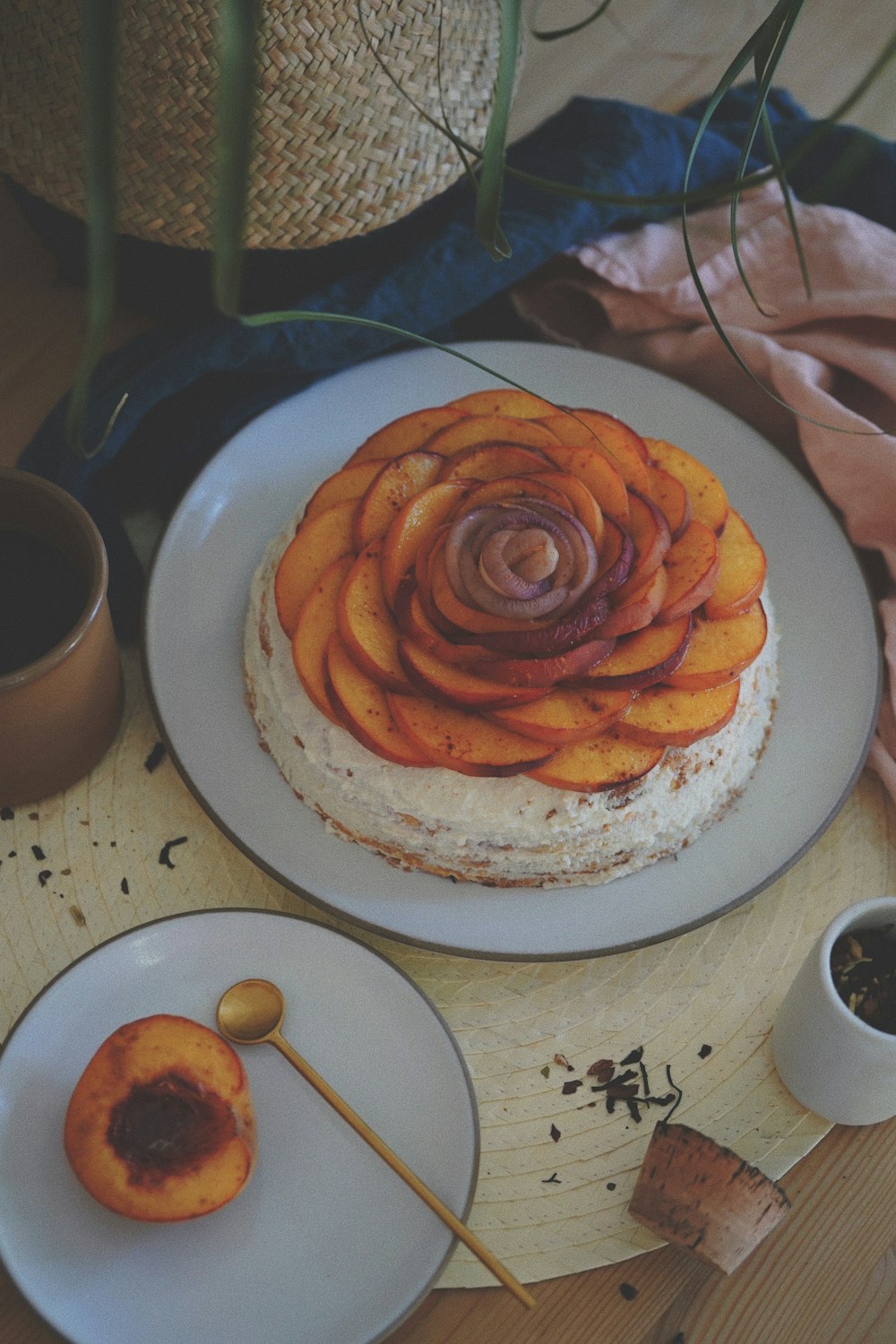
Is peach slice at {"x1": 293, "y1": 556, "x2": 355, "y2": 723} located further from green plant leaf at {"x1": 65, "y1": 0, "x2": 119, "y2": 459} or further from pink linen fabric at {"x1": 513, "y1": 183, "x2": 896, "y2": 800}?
pink linen fabric at {"x1": 513, "y1": 183, "x2": 896, "y2": 800}

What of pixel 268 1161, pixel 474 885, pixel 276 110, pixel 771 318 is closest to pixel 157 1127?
pixel 268 1161

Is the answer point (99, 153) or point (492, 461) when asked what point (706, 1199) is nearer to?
point (492, 461)

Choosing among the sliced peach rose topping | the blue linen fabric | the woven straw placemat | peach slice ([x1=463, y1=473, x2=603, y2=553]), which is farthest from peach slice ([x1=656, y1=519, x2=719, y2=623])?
the blue linen fabric

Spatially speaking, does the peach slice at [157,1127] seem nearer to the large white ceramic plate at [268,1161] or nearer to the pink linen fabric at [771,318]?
the large white ceramic plate at [268,1161]

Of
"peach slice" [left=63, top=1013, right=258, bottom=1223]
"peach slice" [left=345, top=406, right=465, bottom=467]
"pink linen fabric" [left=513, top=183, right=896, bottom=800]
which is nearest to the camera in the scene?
"peach slice" [left=63, top=1013, right=258, bottom=1223]

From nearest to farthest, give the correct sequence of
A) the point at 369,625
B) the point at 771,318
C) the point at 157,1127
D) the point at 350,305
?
the point at 157,1127
the point at 369,625
the point at 350,305
the point at 771,318

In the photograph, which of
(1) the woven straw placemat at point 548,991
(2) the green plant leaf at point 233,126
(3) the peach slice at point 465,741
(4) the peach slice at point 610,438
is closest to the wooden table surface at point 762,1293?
(1) the woven straw placemat at point 548,991

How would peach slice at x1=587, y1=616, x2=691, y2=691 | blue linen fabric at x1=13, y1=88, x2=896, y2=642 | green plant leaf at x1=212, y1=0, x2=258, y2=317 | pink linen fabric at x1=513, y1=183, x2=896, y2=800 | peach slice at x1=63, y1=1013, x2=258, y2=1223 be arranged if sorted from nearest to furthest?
green plant leaf at x1=212, y1=0, x2=258, y2=317 < peach slice at x1=63, y1=1013, x2=258, y2=1223 < peach slice at x1=587, y1=616, x2=691, y2=691 < blue linen fabric at x1=13, y1=88, x2=896, y2=642 < pink linen fabric at x1=513, y1=183, x2=896, y2=800
